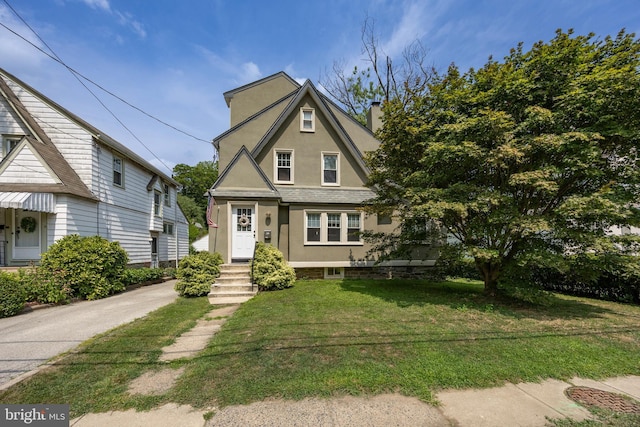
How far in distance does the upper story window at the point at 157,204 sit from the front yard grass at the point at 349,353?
40.4 ft

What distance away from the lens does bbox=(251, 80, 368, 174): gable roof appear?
12.8m

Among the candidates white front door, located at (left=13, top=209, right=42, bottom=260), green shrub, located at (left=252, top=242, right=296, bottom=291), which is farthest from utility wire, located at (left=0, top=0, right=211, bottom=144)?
green shrub, located at (left=252, top=242, right=296, bottom=291)

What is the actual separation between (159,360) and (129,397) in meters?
1.14

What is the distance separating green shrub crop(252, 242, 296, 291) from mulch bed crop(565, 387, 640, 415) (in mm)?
7705

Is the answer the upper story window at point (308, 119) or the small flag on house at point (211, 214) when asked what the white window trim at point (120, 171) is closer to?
the small flag on house at point (211, 214)

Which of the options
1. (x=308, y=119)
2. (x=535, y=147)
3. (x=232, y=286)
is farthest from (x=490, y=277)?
(x=308, y=119)

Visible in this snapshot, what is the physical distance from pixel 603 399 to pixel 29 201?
15.1 meters

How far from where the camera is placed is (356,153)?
43.9ft

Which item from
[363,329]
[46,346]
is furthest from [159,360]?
[363,329]

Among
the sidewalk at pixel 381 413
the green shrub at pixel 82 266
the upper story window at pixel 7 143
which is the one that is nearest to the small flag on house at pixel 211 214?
the green shrub at pixel 82 266

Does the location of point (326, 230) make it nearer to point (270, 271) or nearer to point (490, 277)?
point (270, 271)

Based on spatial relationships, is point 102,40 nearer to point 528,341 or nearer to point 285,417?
point 285,417

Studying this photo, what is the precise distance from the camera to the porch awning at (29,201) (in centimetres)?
950

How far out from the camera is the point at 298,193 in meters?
12.4
